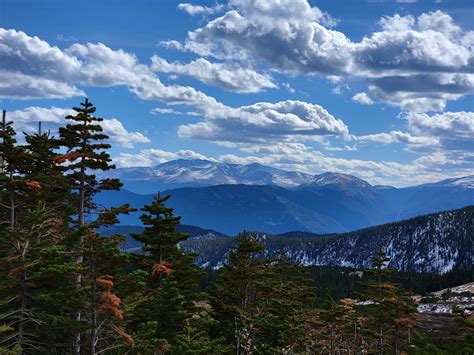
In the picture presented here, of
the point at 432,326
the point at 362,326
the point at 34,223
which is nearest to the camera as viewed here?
the point at 34,223

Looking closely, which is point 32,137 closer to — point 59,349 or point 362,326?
point 59,349

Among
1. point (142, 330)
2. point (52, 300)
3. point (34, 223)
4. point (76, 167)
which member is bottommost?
point (142, 330)

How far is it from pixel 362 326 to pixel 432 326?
155ft

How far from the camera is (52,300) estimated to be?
20375mm

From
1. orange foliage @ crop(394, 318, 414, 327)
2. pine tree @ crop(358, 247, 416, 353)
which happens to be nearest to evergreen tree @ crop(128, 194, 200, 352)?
pine tree @ crop(358, 247, 416, 353)

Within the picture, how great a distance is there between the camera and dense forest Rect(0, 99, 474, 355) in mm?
20688

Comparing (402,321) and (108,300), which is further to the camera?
(402,321)

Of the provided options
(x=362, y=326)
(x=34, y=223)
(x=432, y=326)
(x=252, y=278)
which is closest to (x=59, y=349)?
(x=34, y=223)

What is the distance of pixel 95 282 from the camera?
2152 cm

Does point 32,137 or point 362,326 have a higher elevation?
point 32,137

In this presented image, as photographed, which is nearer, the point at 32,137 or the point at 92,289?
the point at 92,289

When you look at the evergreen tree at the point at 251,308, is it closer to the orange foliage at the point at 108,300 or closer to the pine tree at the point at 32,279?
the orange foliage at the point at 108,300

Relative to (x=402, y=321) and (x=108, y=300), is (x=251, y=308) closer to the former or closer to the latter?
(x=402, y=321)

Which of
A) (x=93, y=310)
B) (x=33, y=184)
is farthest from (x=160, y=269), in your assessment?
(x=33, y=184)
